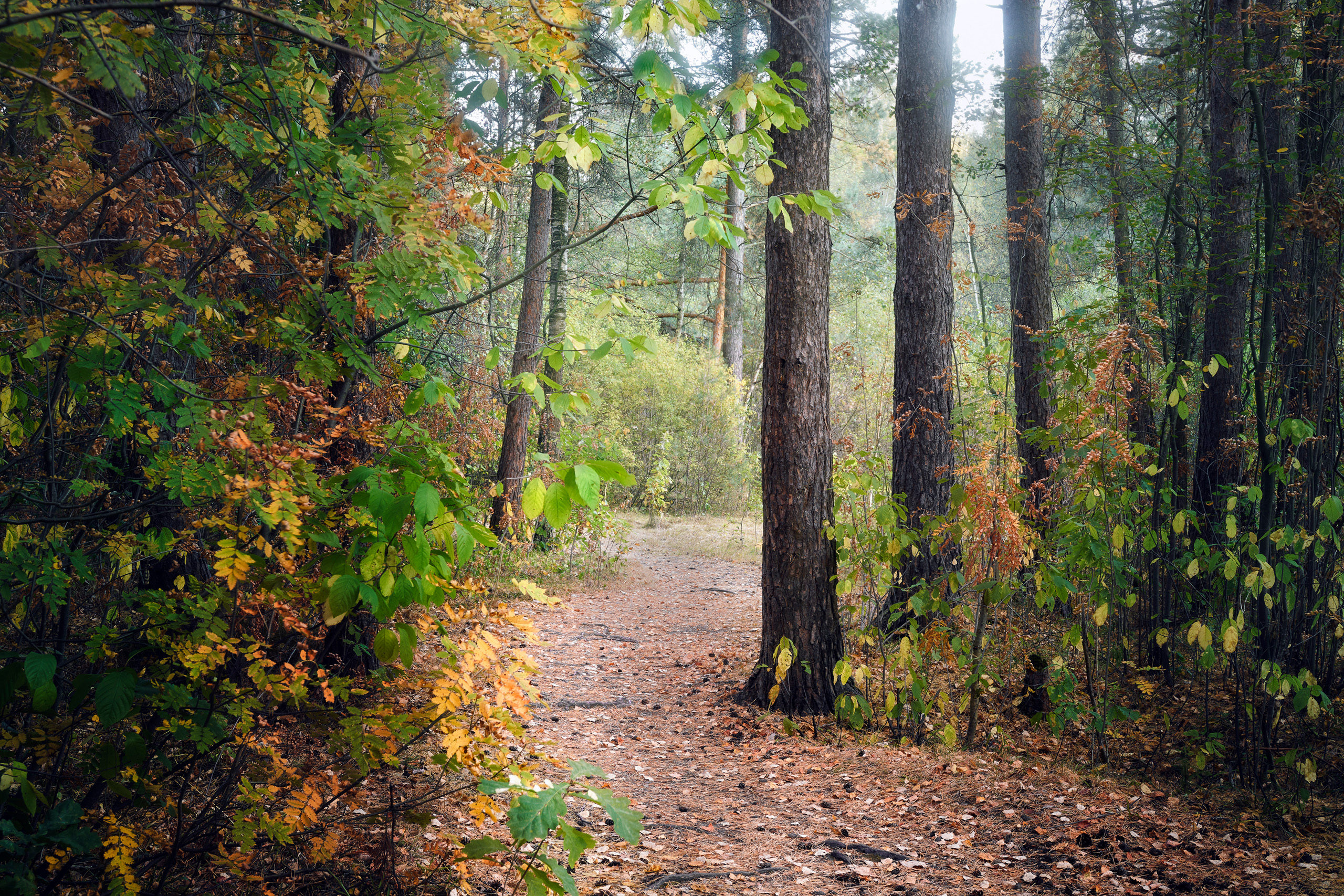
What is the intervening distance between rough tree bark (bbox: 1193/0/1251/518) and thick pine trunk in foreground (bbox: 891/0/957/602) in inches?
72.0

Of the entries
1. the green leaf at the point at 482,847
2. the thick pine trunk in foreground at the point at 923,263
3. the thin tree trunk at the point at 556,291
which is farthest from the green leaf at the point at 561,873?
the thin tree trunk at the point at 556,291

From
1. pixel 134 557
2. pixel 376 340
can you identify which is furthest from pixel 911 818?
pixel 134 557

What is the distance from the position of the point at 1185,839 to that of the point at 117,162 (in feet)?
18.6

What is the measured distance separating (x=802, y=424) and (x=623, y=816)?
375cm

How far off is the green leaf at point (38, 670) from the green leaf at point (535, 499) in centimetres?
133

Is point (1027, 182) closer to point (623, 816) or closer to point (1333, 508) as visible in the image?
point (1333, 508)

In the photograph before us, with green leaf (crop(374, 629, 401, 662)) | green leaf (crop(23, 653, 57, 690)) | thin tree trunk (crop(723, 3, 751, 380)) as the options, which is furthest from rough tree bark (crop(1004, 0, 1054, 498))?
green leaf (crop(23, 653, 57, 690))

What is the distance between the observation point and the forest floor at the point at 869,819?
10.7ft

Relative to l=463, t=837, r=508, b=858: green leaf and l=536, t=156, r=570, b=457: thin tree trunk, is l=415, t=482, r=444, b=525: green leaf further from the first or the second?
l=536, t=156, r=570, b=457: thin tree trunk

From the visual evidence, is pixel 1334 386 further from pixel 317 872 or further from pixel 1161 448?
pixel 317 872

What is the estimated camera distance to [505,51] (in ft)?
8.04

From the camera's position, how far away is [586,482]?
6.37ft

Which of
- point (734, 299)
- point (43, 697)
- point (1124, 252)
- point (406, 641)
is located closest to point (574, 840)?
point (406, 641)

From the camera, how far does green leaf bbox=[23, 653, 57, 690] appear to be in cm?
199
